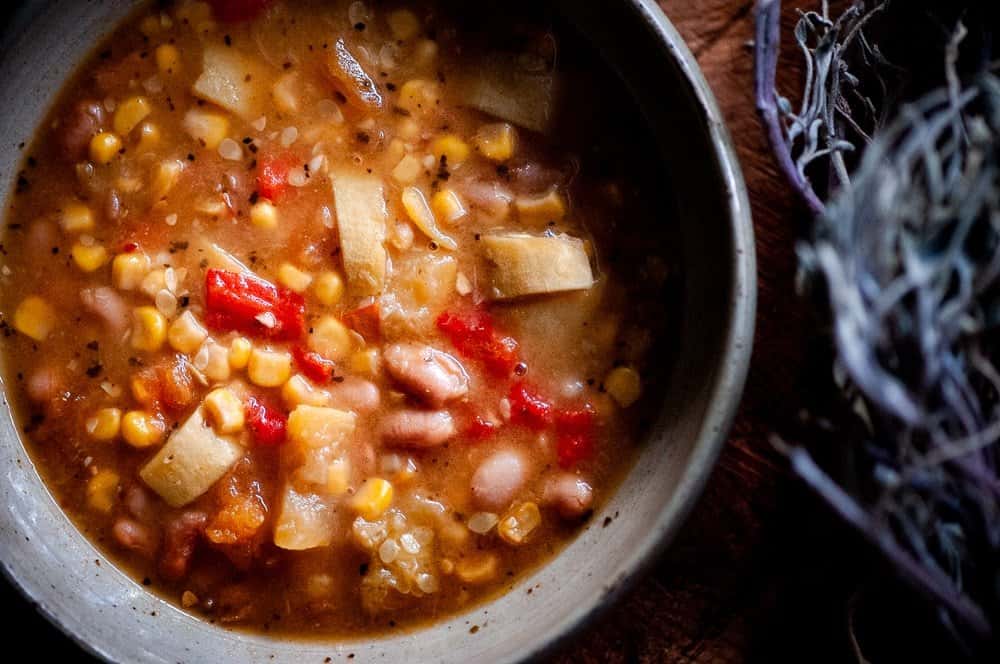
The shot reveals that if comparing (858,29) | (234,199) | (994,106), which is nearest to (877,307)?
(994,106)

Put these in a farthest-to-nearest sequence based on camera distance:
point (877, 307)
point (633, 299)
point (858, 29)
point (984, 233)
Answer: point (633, 299)
point (858, 29)
point (984, 233)
point (877, 307)

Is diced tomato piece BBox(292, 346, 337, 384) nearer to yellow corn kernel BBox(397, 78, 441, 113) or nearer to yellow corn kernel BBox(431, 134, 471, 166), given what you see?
yellow corn kernel BBox(431, 134, 471, 166)

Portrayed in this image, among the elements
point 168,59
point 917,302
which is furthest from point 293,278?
point 917,302

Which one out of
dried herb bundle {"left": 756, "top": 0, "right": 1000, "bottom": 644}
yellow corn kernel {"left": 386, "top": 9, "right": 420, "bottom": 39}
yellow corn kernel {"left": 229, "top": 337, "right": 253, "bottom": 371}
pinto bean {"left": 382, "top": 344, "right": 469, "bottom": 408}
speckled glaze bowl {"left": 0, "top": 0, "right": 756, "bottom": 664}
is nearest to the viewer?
dried herb bundle {"left": 756, "top": 0, "right": 1000, "bottom": 644}

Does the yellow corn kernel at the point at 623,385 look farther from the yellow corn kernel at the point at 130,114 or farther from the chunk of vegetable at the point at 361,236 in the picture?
the yellow corn kernel at the point at 130,114

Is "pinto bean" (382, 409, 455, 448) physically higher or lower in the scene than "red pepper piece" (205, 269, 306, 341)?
lower

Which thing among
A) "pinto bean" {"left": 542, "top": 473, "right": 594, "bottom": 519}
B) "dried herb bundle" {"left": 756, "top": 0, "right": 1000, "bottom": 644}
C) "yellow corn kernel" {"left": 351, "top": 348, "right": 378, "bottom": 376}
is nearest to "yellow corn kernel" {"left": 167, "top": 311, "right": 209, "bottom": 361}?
"yellow corn kernel" {"left": 351, "top": 348, "right": 378, "bottom": 376}

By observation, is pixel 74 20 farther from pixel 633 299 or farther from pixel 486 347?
pixel 633 299

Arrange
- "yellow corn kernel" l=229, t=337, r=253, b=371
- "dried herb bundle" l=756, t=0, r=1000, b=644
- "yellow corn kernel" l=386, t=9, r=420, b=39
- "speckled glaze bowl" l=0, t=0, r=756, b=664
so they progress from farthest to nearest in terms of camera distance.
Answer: "yellow corn kernel" l=386, t=9, r=420, b=39
"yellow corn kernel" l=229, t=337, r=253, b=371
"speckled glaze bowl" l=0, t=0, r=756, b=664
"dried herb bundle" l=756, t=0, r=1000, b=644
